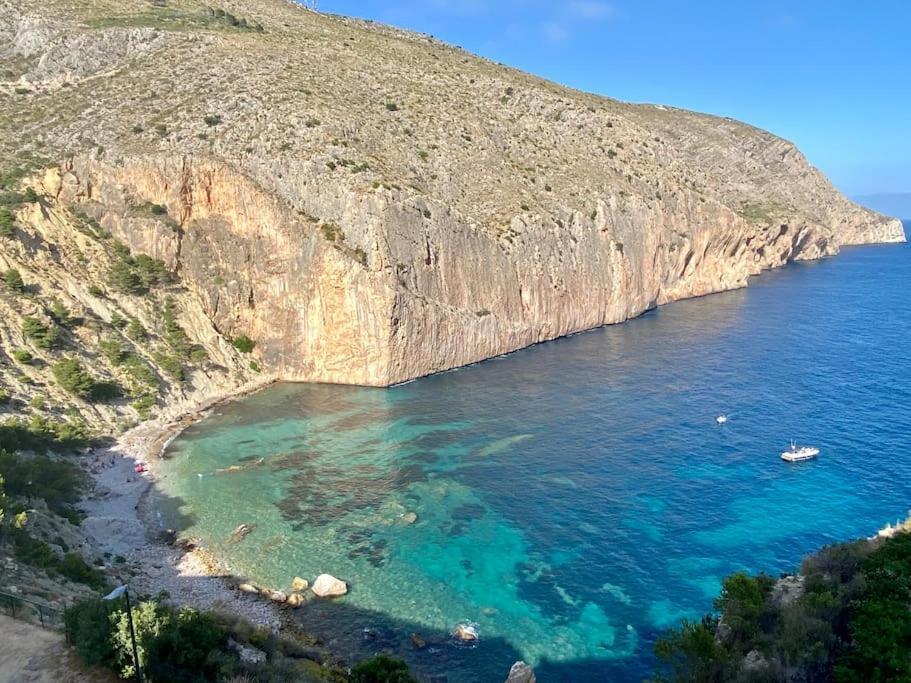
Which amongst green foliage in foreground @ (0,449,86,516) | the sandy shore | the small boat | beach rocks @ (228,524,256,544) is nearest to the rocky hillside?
the sandy shore

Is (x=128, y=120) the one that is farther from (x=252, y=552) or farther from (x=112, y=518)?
(x=252, y=552)

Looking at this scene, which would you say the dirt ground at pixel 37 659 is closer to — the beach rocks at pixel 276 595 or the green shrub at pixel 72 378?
the beach rocks at pixel 276 595

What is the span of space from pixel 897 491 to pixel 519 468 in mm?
21912

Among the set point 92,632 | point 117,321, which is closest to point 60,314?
point 117,321

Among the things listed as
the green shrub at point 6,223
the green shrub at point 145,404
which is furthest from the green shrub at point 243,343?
the green shrub at point 6,223

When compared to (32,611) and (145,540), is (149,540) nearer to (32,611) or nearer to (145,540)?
(145,540)

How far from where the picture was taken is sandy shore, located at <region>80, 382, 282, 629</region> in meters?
29.1

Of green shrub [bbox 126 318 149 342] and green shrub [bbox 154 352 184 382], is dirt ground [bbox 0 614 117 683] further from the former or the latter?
green shrub [bbox 126 318 149 342]

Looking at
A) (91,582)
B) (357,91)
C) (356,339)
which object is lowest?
(91,582)

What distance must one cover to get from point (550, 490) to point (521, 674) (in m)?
15.6

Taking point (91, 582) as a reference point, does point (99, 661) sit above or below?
above

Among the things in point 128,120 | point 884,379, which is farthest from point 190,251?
point 884,379

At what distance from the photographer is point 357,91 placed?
74.4 m

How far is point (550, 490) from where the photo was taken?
1495 inches
